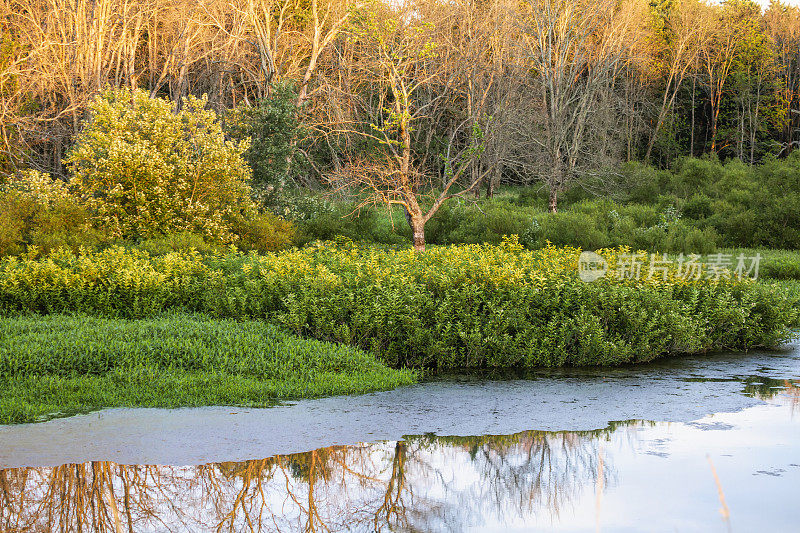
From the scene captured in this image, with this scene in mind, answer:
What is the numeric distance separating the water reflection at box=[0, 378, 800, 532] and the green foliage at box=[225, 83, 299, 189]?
55.5 ft

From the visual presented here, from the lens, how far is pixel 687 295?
38.6 ft

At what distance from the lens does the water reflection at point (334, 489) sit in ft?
17.0

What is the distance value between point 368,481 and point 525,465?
1.36 meters

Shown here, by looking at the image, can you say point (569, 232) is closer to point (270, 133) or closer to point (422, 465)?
point (270, 133)

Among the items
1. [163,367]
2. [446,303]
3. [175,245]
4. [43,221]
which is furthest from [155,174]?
[446,303]

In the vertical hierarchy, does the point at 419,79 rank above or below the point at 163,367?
above

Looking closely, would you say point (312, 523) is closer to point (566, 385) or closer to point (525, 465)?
point (525, 465)

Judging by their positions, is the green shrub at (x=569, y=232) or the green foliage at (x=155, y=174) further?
the green shrub at (x=569, y=232)

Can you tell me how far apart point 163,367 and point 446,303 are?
3756mm

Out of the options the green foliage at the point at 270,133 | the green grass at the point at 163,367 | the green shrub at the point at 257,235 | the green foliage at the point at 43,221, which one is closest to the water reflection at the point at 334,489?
the green grass at the point at 163,367

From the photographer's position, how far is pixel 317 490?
5.76m

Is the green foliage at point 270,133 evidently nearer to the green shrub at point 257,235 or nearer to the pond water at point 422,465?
the green shrub at point 257,235

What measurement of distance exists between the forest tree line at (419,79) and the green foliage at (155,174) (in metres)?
1.61

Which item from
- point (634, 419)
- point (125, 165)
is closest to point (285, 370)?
point (634, 419)
